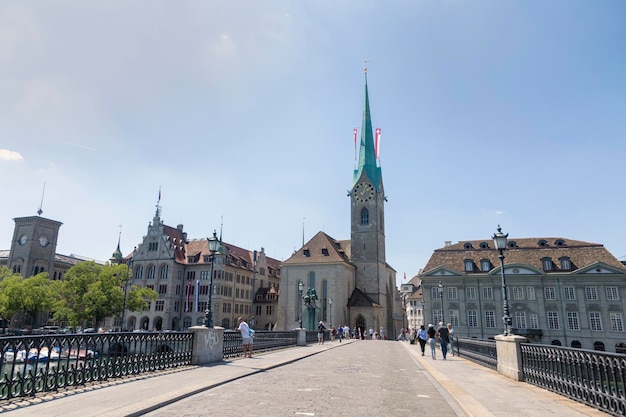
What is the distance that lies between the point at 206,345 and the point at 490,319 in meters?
46.6

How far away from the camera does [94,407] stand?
7629 millimetres

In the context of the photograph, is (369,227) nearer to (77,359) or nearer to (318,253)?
(318,253)

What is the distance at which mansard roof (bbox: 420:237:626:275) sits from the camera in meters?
52.0

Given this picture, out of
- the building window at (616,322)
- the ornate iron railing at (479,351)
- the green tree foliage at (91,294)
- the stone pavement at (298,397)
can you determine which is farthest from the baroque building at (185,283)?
the stone pavement at (298,397)

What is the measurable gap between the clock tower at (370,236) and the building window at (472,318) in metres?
13.8

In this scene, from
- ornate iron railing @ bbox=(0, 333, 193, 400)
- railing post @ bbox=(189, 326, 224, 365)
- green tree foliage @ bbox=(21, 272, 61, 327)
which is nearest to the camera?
ornate iron railing @ bbox=(0, 333, 193, 400)

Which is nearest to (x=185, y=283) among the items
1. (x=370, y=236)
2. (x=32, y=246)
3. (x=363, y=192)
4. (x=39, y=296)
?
(x=39, y=296)

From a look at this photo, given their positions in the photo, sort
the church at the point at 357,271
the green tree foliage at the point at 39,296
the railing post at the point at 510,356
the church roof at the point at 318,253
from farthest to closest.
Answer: the church roof at the point at 318,253, the church at the point at 357,271, the green tree foliage at the point at 39,296, the railing post at the point at 510,356

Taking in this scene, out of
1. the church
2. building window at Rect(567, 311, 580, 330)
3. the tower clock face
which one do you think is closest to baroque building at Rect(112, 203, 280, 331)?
the church

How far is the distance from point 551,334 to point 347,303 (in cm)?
2694

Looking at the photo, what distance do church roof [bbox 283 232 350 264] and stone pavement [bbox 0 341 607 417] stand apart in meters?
49.1

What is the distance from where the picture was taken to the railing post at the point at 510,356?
13.0 meters

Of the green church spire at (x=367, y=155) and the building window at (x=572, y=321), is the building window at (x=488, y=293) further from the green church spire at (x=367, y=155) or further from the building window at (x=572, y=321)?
the green church spire at (x=367, y=155)

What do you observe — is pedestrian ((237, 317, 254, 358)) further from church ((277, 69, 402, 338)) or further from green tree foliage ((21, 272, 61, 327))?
green tree foliage ((21, 272, 61, 327))
